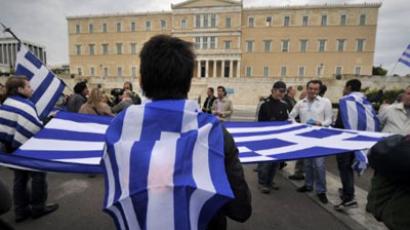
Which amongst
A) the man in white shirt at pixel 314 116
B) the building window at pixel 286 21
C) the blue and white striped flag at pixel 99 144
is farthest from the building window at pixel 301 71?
the blue and white striped flag at pixel 99 144

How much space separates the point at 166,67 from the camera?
1.08 meters

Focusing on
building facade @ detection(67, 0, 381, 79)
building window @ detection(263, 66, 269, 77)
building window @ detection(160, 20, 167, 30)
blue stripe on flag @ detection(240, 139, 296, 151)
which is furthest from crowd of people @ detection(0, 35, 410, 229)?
building window @ detection(160, 20, 167, 30)

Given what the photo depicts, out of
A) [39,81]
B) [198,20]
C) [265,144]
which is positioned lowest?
[265,144]

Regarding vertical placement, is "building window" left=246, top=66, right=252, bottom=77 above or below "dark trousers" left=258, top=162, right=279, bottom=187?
above

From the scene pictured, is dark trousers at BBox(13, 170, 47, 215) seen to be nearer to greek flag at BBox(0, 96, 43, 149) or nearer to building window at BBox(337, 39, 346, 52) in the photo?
greek flag at BBox(0, 96, 43, 149)

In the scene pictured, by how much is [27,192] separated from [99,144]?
1.51m

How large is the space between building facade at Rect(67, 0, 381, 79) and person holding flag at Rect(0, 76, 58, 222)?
134 feet

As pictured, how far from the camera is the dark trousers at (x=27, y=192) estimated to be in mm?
2941

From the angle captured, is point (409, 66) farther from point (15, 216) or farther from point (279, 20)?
point (279, 20)

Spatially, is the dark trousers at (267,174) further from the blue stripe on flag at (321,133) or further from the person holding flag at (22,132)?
the person holding flag at (22,132)

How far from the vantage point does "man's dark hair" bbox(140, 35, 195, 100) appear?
3.55 feet

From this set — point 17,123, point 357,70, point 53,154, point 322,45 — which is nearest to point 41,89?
point 17,123

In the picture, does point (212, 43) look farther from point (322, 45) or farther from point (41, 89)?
point (41, 89)

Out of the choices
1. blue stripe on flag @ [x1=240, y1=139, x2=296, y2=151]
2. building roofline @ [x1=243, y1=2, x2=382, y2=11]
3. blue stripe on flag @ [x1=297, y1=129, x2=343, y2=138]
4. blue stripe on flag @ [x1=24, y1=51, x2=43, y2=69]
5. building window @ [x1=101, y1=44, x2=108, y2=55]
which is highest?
building roofline @ [x1=243, y1=2, x2=382, y2=11]
